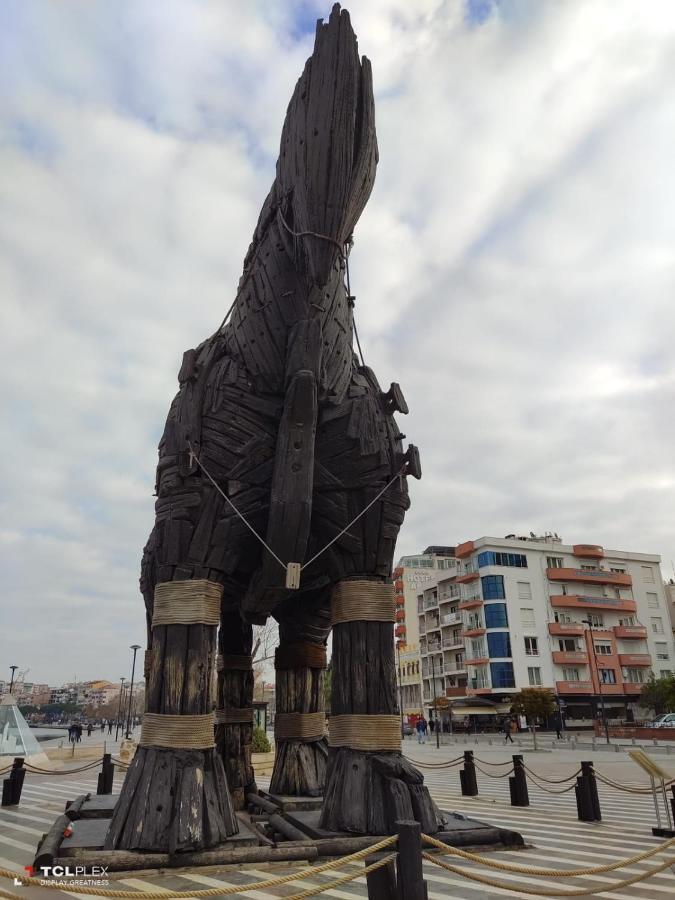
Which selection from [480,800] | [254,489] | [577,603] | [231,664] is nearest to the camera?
[254,489]

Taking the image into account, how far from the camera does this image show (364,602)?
5660 mm

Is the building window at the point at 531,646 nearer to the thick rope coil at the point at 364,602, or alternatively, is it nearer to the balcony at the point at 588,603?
the balcony at the point at 588,603

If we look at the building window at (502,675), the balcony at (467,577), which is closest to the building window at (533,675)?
the building window at (502,675)

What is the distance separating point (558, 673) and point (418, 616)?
545 inches

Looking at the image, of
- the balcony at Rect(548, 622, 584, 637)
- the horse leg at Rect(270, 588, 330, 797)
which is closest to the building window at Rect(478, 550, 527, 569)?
the balcony at Rect(548, 622, 584, 637)

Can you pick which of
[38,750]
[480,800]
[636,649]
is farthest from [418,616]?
[480,800]

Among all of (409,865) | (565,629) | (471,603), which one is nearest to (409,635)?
(471,603)

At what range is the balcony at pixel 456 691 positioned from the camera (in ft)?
144

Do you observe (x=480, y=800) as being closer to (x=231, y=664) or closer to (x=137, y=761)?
(x=231, y=664)

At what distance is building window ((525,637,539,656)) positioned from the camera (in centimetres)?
4228

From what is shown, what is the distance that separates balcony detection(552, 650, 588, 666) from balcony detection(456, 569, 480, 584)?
263 inches

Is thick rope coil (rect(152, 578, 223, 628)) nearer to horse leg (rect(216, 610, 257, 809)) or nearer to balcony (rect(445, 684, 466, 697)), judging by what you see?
horse leg (rect(216, 610, 257, 809))

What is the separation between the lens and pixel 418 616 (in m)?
53.7

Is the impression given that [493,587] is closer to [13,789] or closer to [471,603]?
[471,603]
